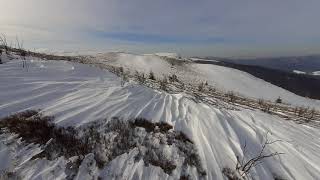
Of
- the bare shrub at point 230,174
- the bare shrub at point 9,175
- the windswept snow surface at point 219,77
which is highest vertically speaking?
the bare shrub at point 9,175

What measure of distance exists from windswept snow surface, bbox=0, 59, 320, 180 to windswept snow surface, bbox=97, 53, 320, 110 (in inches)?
469

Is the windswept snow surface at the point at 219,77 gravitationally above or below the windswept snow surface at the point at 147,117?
below

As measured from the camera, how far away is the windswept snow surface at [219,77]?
21.7 meters

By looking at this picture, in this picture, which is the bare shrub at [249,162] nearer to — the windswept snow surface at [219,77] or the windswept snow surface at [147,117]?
the windswept snow surface at [147,117]

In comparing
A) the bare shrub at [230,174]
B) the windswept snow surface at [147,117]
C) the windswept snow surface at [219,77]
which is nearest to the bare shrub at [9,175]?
the windswept snow surface at [147,117]

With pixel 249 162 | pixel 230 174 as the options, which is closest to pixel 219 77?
pixel 249 162

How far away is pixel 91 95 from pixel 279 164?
15.4ft

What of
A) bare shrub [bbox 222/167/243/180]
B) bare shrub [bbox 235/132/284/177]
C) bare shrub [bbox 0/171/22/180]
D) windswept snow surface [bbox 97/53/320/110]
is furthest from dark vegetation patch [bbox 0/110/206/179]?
windswept snow surface [bbox 97/53/320/110]

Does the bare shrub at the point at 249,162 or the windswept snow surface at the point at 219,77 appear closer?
the bare shrub at the point at 249,162

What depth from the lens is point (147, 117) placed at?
23.7 ft

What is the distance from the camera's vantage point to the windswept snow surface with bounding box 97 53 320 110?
2172cm

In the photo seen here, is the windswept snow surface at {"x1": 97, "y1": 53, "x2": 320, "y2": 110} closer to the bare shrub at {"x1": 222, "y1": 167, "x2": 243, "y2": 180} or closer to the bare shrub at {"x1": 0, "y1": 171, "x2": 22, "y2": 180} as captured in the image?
the bare shrub at {"x1": 222, "y1": 167, "x2": 243, "y2": 180}

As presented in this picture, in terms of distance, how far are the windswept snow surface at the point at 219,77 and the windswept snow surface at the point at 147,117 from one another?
39.1ft

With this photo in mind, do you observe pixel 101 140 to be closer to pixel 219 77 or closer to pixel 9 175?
pixel 9 175
